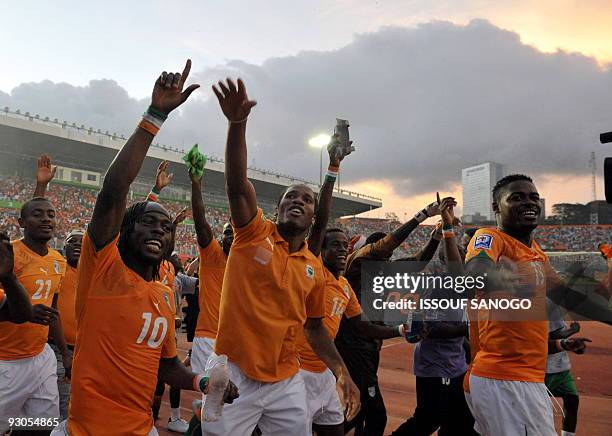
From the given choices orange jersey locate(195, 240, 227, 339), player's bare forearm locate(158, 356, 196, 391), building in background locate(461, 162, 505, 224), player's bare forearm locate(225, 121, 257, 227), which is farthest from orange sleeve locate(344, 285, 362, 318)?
building in background locate(461, 162, 505, 224)

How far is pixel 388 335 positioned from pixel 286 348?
5.21ft

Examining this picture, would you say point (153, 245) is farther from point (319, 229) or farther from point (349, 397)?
point (319, 229)

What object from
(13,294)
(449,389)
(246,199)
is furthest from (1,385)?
(449,389)

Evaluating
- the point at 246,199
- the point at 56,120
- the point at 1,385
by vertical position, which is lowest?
the point at 1,385

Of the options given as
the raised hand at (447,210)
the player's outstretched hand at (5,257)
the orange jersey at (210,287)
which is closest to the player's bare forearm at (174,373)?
the player's outstretched hand at (5,257)

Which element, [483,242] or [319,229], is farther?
[319,229]

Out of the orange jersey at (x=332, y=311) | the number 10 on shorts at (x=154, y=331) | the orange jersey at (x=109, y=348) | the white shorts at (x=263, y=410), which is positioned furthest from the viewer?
the orange jersey at (x=332, y=311)

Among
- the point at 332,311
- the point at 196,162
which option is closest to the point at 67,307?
the point at 196,162

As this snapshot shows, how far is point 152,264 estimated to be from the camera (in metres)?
2.71

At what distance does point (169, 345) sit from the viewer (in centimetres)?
284

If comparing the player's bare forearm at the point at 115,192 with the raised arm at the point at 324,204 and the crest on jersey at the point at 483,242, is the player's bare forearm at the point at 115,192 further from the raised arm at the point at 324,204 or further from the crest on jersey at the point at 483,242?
the crest on jersey at the point at 483,242

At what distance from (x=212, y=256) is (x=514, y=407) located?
3460mm

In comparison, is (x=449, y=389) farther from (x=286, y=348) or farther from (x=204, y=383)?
(x=204, y=383)

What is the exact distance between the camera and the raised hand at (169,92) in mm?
2500
